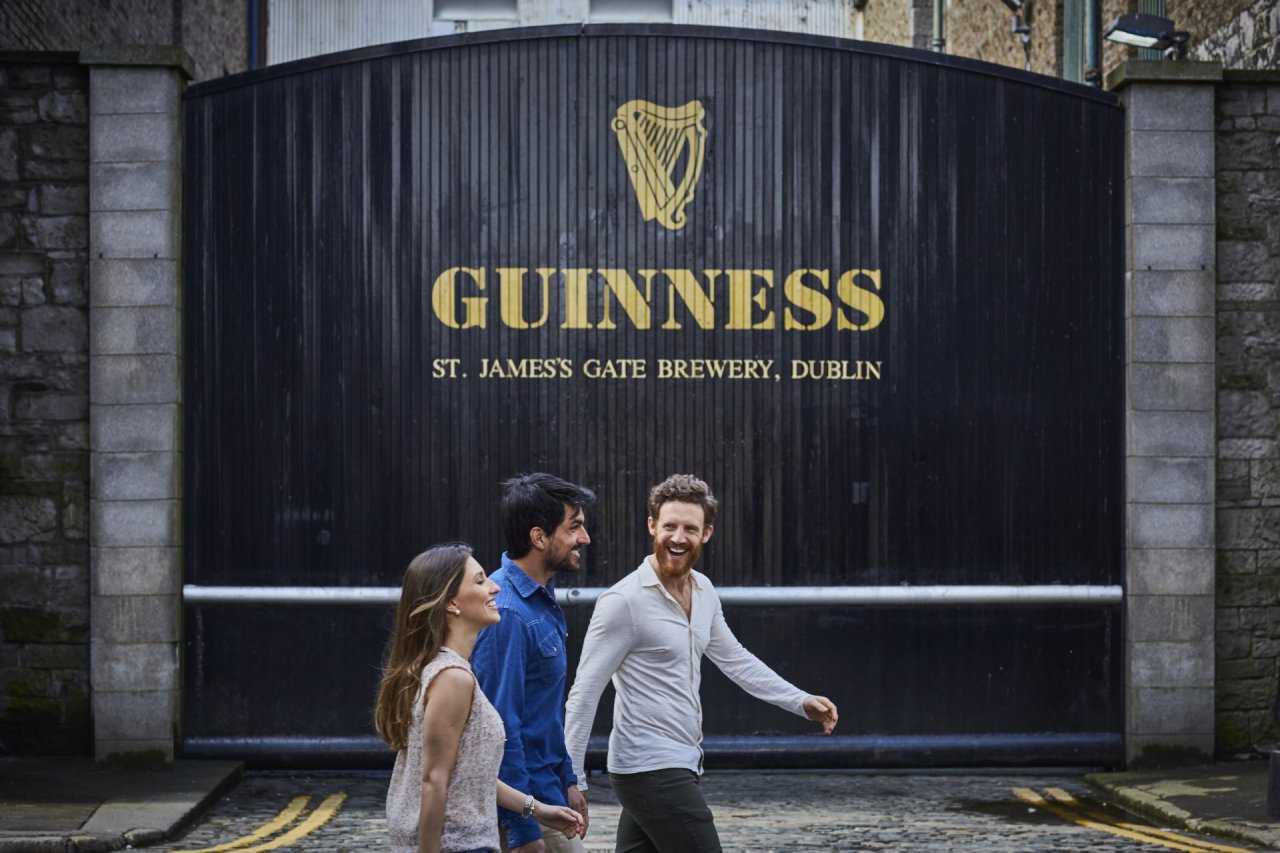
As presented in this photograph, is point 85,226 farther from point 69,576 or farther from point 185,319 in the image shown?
point 69,576

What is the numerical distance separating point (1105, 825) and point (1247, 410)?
329cm

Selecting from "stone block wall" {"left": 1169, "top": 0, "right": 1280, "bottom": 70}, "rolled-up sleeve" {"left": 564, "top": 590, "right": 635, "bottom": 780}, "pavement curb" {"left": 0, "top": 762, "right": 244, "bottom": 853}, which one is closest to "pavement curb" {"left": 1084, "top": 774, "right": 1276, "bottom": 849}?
"rolled-up sleeve" {"left": 564, "top": 590, "right": 635, "bottom": 780}

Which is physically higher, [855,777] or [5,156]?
[5,156]

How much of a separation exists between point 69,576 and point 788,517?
4478 mm

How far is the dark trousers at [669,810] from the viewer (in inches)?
232

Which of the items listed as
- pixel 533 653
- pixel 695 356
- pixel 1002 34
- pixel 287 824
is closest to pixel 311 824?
pixel 287 824

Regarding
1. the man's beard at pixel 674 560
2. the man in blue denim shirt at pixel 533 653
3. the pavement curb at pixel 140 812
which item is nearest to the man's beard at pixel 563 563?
the man in blue denim shirt at pixel 533 653

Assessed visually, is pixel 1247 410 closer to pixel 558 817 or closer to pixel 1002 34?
pixel 558 817

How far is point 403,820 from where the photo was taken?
468 centimetres

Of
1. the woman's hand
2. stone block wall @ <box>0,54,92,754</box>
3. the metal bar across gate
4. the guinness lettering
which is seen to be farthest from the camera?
the guinness lettering

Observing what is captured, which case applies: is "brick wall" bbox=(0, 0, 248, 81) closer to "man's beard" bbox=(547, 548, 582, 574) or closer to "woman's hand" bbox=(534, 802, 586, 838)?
"man's beard" bbox=(547, 548, 582, 574)

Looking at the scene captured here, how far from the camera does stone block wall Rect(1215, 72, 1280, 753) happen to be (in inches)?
467

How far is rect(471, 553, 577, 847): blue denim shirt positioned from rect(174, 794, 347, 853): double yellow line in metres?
4.01

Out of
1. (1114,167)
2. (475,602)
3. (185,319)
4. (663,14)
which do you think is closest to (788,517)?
(1114,167)
